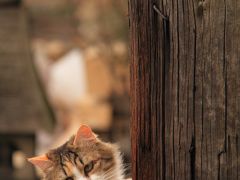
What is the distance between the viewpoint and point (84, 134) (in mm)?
3293

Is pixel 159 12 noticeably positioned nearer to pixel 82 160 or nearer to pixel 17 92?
pixel 82 160

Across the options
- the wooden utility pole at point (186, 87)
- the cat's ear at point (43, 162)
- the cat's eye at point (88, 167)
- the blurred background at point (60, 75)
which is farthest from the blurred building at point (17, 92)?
the wooden utility pole at point (186, 87)

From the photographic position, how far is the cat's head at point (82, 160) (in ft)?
11.0

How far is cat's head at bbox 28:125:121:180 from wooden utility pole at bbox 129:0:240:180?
1157 millimetres

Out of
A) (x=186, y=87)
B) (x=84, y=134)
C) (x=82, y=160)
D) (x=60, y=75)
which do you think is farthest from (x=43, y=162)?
(x=60, y=75)

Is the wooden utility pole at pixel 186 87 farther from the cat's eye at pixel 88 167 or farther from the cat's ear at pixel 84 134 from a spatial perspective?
the cat's eye at pixel 88 167

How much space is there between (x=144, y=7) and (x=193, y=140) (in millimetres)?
451

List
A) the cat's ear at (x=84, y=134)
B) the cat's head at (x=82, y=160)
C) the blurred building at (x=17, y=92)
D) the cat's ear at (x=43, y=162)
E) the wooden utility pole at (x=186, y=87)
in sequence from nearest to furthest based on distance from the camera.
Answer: the wooden utility pole at (x=186, y=87), the cat's ear at (x=84, y=134), the cat's head at (x=82, y=160), the cat's ear at (x=43, y=162), the blurred building at (x=17, y=92)

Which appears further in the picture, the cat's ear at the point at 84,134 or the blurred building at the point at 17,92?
the blurred building at the point at 17,92

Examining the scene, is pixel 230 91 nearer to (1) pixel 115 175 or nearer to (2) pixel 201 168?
(2) pixel 201 168

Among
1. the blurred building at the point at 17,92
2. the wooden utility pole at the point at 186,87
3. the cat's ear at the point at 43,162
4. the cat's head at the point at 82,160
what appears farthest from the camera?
the blurred building at the point at 17,92

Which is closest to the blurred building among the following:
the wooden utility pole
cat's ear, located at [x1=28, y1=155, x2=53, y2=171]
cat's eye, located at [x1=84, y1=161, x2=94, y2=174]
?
cat's ear, located at [x1=28, y1=155, x2=53, y2=171]

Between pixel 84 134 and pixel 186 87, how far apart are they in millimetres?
1299

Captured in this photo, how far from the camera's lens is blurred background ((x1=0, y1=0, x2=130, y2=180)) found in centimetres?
700
